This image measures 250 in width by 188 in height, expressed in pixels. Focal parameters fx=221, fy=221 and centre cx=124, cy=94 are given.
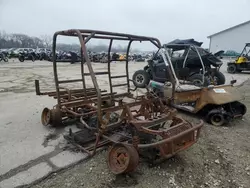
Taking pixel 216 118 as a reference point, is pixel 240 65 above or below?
above

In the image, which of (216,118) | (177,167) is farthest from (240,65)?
(177,167)

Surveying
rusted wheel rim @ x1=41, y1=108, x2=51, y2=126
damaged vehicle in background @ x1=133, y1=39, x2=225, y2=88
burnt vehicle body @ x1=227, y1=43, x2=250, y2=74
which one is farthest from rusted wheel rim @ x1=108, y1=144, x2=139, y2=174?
burnt vehicle body @ x1=227, y1=43, x2=250, y2=74

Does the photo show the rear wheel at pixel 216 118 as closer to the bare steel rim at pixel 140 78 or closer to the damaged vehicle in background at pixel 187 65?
the damaged vehicle in background at pixel 187 65

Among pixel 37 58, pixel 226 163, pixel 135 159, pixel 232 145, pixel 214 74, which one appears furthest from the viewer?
pixel 37 58

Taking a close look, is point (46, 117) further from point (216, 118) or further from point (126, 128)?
point (216, 118)

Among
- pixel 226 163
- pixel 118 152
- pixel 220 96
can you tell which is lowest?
pixel 226 163

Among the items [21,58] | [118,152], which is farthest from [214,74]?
[21,58]

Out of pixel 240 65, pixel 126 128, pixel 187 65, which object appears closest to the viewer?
pixel 126 128

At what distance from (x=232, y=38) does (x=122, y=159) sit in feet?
137

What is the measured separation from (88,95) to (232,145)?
2.83 m

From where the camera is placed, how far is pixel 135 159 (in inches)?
99.3

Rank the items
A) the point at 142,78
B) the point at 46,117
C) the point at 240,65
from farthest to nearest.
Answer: the point at 240,65
the point at 142,78
the point at 46,117

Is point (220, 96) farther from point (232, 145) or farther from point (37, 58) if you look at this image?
point (37, 58)

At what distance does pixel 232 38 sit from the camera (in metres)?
38.5
